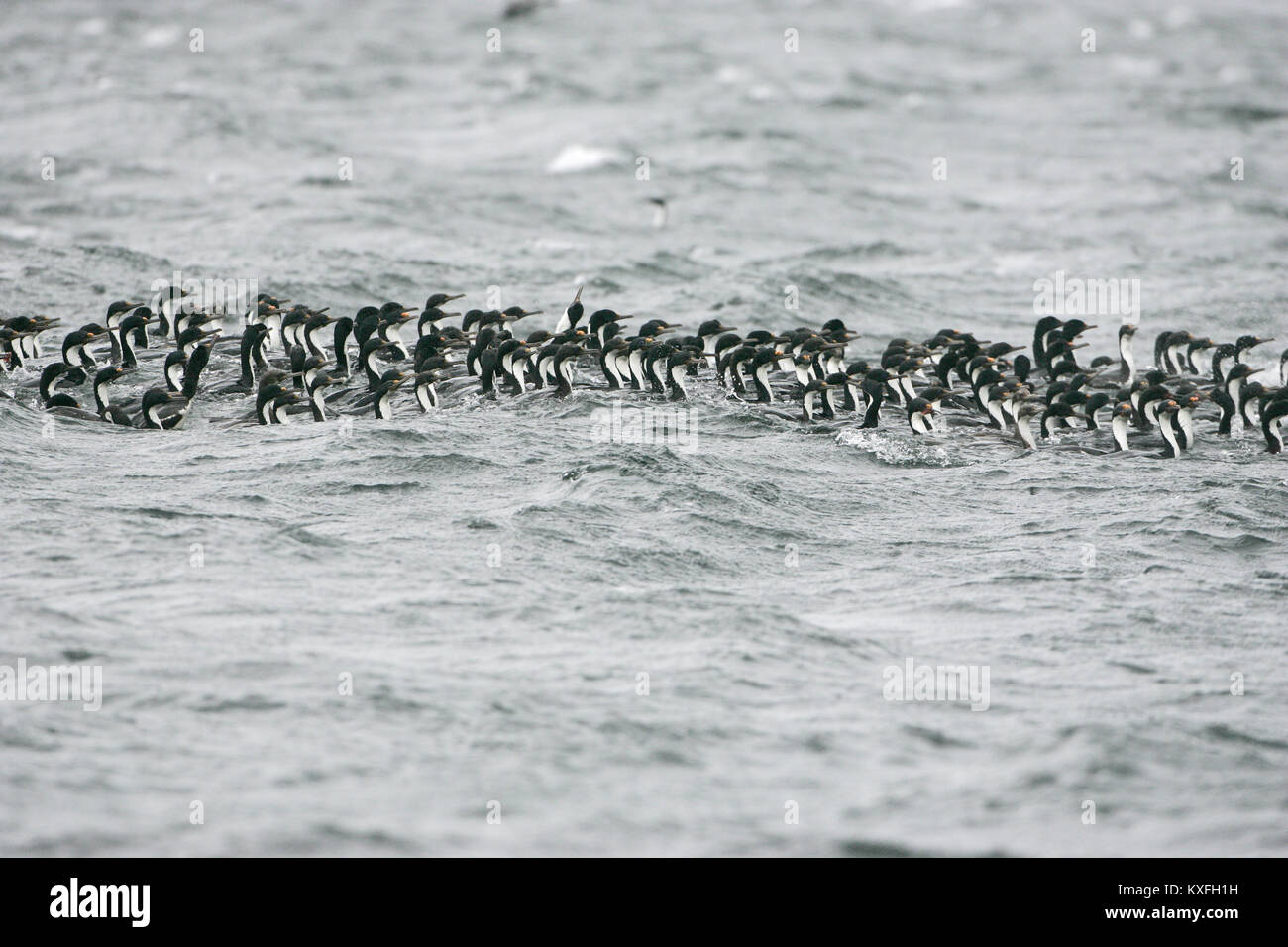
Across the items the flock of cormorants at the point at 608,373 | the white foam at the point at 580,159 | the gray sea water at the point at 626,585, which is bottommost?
the gray sea water at the point at 626,585

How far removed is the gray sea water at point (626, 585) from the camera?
983 cm

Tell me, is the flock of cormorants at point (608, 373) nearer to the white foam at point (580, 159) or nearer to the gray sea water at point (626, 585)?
the gray sea water at point (626, 585)

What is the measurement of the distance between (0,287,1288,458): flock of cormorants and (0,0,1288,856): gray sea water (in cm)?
42

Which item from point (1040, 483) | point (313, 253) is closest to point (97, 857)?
point (1040, 483)

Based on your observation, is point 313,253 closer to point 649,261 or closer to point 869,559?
point 649,261

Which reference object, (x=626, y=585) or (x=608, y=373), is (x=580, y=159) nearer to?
(x=608, y=373)

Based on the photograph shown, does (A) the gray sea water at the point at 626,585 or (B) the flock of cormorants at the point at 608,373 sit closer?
(A) the gray sea water at the point at 626,585

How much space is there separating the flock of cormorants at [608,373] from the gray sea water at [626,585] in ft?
1.37

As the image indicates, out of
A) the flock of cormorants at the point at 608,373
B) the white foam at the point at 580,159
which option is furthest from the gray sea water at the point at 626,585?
the white foam at the point at 580,159

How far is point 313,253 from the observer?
2805 centimetres

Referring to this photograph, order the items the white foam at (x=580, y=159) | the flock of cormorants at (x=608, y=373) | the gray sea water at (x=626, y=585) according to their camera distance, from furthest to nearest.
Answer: the white foam at (x=580, y=159)
the flock of cormorants at (x=608, y=373)
the gray sea water at (x=626, y=585)

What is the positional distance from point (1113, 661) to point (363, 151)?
95.5 ft

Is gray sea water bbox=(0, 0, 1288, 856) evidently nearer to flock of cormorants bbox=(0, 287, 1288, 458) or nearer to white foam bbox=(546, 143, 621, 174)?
flock of cormorants bbox=(0, 287, 1288, 458)

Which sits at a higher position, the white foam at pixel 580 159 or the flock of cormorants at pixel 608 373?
the white foam at pixel 580 159
